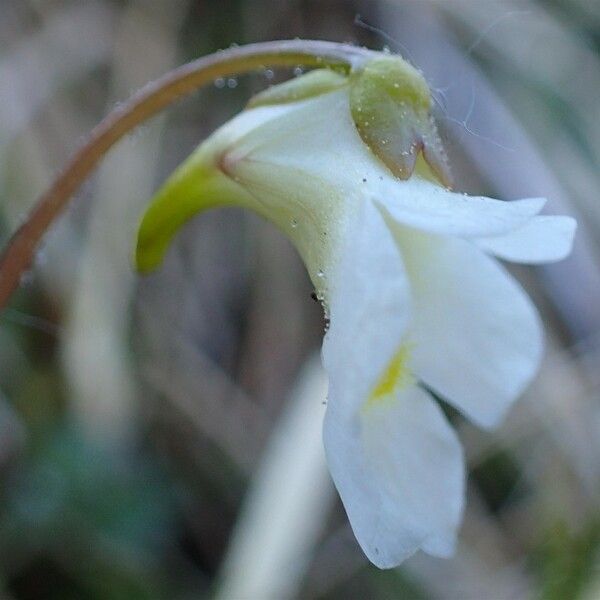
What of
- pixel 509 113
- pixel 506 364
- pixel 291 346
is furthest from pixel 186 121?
pixel 506 364

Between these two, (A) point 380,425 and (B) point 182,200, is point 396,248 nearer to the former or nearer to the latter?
(A) point 380,425

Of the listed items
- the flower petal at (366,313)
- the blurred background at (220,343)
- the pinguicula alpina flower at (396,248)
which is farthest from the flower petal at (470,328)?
the blurred background at (220,343)

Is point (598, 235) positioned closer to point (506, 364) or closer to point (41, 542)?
point (41, 542)

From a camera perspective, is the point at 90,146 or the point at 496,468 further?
the point at 496,468

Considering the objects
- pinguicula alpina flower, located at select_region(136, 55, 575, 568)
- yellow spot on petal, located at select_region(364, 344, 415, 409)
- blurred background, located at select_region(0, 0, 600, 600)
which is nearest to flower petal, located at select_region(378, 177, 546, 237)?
pinguicula alpina flower, located at select_region(136, 55, 575, 568)

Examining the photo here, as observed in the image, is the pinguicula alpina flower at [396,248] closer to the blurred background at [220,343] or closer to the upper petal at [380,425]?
the upper petal at [380,425]

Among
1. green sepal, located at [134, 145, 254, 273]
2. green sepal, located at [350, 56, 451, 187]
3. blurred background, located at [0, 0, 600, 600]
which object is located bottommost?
blurred background, located at [0, 0, 600, 600]

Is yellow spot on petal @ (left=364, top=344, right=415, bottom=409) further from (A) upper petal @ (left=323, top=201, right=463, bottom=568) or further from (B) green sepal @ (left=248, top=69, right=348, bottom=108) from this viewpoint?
(B) green sepal @ (left=248, top=69, right=348, bottom=108)

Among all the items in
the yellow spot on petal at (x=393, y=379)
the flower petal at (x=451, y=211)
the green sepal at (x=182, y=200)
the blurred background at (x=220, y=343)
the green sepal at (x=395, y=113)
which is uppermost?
the green sepal at (x=395, y=113)
